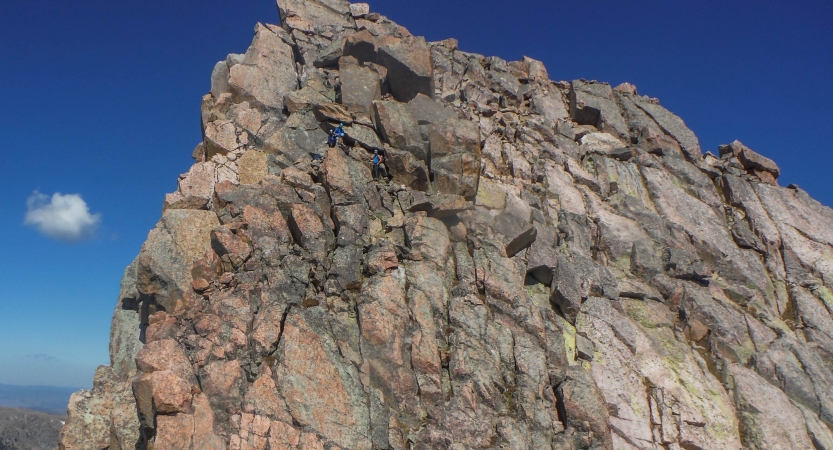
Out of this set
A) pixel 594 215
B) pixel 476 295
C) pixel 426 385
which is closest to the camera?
pixel 426 385

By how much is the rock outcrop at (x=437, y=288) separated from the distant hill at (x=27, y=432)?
14467 cm

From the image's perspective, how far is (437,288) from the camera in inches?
1298

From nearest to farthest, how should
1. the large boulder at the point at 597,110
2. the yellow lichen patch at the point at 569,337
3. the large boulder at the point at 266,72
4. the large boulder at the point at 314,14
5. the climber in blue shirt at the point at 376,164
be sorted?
1. the yellow lichen patch at the point at 569,337
2. the climber in blue shirt at the point at 376,164
3. the large boulder at the point at 266,72
4. the large boulder at the point at 314,14
5. the large boulder at the point at 597,110

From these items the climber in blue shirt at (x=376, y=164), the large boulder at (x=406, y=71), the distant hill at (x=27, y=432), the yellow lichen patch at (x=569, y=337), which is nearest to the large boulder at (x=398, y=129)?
the climber in blue shirt at (x=376, y=164)

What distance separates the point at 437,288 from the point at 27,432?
17469cm

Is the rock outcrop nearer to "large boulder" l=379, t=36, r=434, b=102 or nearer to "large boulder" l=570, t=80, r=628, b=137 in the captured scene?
"large boulder" l=379, t=36, r=434, b=102

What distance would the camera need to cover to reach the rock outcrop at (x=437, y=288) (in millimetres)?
26688

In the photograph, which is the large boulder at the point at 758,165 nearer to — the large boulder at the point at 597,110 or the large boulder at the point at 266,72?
the large boulder at the point at 597,110

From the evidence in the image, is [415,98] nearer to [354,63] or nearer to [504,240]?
[354,63]

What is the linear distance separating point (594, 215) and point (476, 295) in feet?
57.9

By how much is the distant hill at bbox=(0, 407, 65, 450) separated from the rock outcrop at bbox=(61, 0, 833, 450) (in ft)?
475

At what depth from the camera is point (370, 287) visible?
31.4m

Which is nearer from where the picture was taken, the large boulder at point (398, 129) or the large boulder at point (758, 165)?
the large boulder at point (398, 129)

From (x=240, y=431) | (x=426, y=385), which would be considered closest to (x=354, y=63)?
(x=426, y=385)
